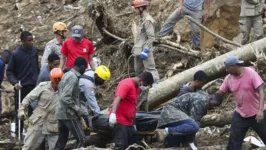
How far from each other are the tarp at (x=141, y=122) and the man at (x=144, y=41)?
7.13ft

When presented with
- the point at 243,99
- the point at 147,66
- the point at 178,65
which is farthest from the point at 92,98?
the point at 178,65

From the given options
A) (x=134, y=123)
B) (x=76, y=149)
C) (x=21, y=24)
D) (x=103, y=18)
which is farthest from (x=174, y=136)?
(x=21, y=24)

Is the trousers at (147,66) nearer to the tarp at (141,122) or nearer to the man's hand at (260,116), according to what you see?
the tarp at (141,122)

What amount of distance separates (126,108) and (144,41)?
9.42 ft

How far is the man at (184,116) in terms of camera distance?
10.1 m

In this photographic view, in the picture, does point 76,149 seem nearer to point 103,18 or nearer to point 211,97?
point 211,97

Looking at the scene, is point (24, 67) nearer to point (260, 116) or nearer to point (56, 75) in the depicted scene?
point (56, 75)

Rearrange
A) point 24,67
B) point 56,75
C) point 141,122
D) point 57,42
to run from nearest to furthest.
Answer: point 56,75
point 141,122
point 24,67
point 57,42

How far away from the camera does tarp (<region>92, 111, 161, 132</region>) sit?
10.8m

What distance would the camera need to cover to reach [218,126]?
1201cm

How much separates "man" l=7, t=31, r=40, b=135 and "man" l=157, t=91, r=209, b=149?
2861mm

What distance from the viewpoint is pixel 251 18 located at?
14.1 m

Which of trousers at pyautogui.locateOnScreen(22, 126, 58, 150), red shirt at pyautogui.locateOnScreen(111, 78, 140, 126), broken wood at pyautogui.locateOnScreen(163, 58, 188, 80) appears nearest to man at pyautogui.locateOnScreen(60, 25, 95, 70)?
trousers at pyautogui.locateOnScreen(22, 126, 58, 150)

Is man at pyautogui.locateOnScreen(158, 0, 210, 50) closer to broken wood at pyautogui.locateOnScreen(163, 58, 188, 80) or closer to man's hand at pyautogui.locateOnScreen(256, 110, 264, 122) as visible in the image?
broken wood at pyautogui.locateOnScreen(163, 58, 188, 80)
